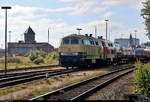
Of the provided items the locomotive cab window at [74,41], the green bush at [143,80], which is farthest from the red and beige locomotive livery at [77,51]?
the green bush at [143,80]

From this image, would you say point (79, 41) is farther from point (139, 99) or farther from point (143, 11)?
point (139, 99)

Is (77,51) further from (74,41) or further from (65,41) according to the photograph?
(65,41)

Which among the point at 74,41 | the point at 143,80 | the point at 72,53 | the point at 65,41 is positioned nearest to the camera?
the point at 143,80

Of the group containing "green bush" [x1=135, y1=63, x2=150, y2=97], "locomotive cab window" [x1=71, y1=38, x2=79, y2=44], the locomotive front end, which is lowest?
"green bush" [x1=135, y1=63, x2=150, y2=97]

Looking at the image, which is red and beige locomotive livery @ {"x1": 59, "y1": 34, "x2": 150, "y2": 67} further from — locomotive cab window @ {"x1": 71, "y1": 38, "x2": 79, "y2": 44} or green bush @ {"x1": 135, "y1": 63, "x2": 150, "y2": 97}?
green bush @ {"x1": 135, "y1": 63, "x2": 150, "y2": 97}

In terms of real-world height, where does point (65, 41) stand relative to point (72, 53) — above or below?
A: above

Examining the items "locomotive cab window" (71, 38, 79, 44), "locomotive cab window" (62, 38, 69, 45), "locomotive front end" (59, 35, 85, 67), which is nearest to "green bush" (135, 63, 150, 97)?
"locomotive front end" (59, 35, 85, 67)

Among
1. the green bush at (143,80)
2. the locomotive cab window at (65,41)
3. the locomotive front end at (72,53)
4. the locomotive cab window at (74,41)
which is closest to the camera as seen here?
the green bush at (143,80)

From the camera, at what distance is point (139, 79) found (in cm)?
1341

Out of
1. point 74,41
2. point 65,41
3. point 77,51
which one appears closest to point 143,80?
point 77,51

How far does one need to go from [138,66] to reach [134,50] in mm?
51823

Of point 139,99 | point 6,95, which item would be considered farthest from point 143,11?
point 139,99

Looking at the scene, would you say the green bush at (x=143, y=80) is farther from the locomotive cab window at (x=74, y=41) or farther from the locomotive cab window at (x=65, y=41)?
the locomotive cab window at (x=65, y=41)

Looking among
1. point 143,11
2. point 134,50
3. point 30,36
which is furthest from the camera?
point 30,36
